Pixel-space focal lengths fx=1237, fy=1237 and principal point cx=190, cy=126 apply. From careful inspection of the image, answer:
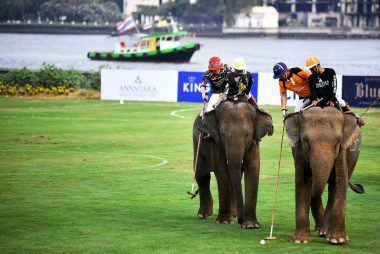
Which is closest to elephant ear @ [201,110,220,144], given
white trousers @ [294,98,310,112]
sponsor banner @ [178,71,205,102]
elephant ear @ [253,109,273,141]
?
elephant ear @ [253,109,273,141]

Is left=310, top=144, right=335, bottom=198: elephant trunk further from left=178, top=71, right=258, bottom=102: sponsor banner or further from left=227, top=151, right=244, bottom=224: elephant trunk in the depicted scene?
left=178, top=71, right=258, bottom=102: sponsor banner

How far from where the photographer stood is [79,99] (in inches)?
2557

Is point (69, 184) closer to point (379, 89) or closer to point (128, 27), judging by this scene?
point (379, 89)

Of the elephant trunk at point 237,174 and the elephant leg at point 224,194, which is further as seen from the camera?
the elephant leg at point 224,194

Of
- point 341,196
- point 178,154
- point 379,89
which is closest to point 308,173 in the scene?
point 341,196

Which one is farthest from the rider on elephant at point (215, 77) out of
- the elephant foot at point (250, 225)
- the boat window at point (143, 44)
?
the boat window at point (143, 44)

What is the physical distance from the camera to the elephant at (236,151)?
72.8 feet

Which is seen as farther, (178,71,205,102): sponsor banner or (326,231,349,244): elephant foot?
(178,71,205,102): sponsor banner

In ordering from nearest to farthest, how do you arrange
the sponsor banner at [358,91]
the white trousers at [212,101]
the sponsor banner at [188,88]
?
1. the white trousers at [212,101]
2. the sponsor banner at [358,91]
3. the sponsor banner at [188,88]

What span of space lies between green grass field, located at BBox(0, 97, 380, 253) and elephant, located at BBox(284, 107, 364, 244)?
42 centimetres

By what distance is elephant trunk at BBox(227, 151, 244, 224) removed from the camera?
2216cm

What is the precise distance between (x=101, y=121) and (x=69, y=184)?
21.8 meters

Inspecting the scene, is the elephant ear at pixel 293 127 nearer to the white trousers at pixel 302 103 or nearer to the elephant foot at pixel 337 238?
the white trousers at pixel 302 103

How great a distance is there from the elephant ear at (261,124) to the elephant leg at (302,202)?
1857mm
